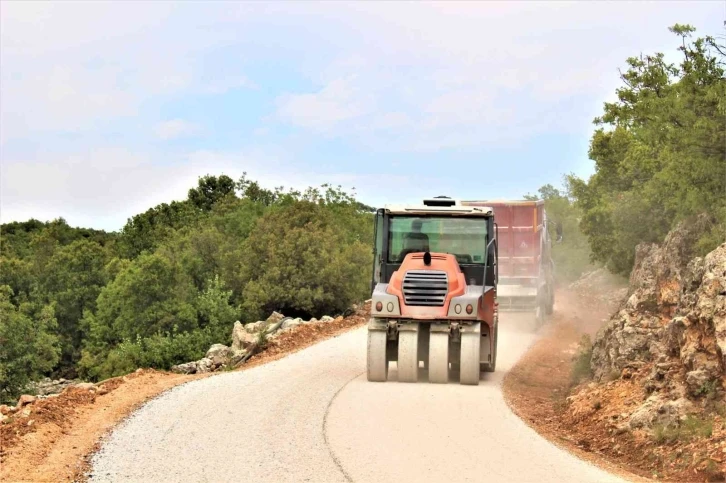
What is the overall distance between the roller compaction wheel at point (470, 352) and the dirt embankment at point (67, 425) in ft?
19.6

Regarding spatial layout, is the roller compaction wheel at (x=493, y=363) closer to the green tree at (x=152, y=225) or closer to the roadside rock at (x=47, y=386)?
the roadside rock at (x=47, y=386)

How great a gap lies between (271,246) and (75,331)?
1064 inches

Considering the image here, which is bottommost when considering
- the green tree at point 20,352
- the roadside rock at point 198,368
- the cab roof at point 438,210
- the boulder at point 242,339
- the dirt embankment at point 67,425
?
the green tree at point 20,352

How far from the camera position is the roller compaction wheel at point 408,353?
62.6ft

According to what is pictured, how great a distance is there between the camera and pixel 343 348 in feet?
84.8

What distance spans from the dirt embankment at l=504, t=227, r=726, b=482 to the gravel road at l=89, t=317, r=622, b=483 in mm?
998

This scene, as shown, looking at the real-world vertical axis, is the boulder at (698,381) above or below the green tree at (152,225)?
below

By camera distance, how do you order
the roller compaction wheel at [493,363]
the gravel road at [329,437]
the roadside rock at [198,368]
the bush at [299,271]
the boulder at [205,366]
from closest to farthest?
the gravel road at [329,437]
the roller compaction wheel at [493,363]
the boulder at [205,366]
the roadside rock at [198,368]
the bush at [299,271]

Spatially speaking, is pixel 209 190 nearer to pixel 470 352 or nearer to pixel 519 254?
pixel 519 254

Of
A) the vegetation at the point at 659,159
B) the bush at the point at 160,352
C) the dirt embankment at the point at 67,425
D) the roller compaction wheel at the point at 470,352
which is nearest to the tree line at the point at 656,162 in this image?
the vegetation at the point at 659,159

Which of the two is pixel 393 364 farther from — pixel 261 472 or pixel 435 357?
pixel 261 472

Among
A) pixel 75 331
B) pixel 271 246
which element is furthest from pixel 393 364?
pixel 75 331

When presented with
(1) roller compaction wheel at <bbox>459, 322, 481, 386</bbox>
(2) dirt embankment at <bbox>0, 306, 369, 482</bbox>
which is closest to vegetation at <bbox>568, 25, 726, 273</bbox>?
(1) roller compaction wheel at <bbox>459, 322, 481, 386</bbox>

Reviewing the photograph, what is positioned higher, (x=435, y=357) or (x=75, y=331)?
(x=435, y=357)
